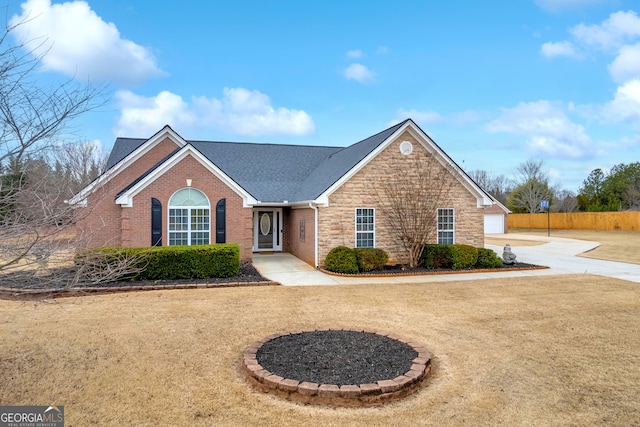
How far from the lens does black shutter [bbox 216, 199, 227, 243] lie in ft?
52.7

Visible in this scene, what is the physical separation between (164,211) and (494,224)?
114 ft

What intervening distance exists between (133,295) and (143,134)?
15056 mm

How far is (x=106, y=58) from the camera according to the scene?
6223mm

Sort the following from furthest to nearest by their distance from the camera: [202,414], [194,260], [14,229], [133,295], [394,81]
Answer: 1. [394,81]
2. [194,260]
3. [133,295]
4. [202,414]
5. [14,229]

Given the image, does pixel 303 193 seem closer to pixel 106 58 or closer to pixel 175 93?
pixel 175 93

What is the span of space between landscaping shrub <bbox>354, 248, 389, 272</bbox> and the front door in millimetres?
7258

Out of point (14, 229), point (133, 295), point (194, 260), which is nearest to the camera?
point (14, 229)

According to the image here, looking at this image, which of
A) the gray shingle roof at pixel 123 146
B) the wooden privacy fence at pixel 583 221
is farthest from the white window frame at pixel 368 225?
the wooden privacy fence at pixel 583 221

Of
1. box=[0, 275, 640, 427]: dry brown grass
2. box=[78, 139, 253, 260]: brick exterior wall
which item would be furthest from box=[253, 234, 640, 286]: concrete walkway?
box=[0, 275, 640, 427]: dry brown grass

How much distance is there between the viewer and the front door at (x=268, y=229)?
2173 centimetres

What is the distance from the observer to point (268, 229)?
21.9 metres

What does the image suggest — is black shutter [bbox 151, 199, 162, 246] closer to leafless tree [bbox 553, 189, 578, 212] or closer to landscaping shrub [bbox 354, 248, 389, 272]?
landscaping shrub [bbox 354, 248, 389, 272]

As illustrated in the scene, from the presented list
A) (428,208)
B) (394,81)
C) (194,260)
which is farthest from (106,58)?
(394,81)

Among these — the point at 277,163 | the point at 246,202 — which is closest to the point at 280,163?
the point at 277,163
